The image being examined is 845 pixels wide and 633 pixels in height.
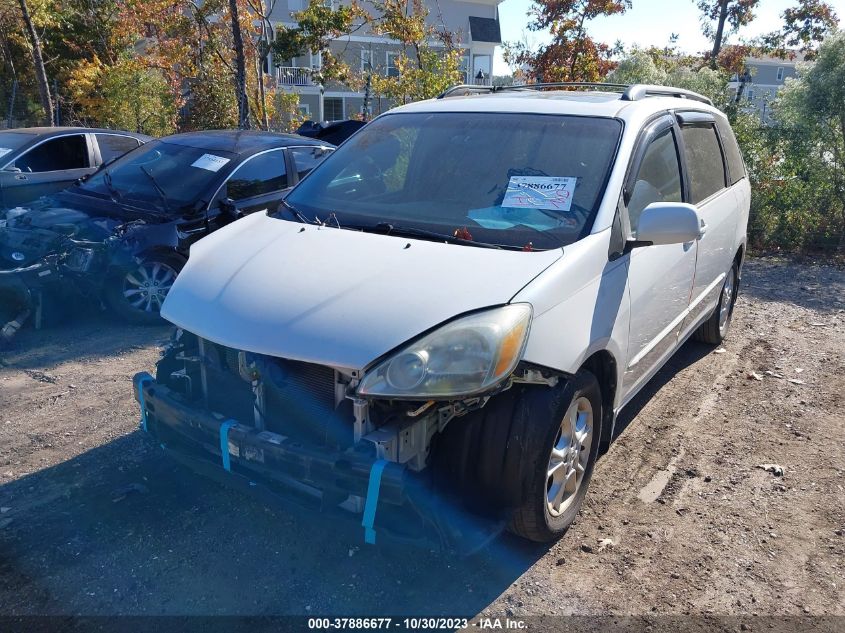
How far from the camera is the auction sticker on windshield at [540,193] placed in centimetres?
350

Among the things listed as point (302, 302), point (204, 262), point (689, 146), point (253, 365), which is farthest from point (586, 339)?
point (689, 146)

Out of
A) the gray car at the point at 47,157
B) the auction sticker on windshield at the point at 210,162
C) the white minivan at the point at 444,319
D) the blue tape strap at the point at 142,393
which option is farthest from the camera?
the gray car at the point at 47,157

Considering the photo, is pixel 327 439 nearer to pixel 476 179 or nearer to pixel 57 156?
pixel 476 179

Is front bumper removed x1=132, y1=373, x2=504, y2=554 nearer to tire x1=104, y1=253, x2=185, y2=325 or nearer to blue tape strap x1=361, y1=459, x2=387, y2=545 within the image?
blue tape strap x1=361, y1=459, x2=387, y2=545

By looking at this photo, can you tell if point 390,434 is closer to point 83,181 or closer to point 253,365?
point 253,365

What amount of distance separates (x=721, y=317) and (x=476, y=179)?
131 inches

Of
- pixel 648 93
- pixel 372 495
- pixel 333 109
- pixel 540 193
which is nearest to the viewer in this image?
pixel 372 495

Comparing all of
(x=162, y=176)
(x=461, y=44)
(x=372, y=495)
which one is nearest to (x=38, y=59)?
(x=162, y=176)

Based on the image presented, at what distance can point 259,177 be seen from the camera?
6.96m

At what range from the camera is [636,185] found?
12.1 ft

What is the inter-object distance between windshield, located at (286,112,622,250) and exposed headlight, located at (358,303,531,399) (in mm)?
686

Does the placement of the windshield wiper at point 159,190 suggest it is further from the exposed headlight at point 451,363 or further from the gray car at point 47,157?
the exposed headlight at point 451,363

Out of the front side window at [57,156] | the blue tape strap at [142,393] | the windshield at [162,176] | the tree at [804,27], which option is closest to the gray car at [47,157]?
the front side window at [57,156]

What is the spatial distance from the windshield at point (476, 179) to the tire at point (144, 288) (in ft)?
8.04
